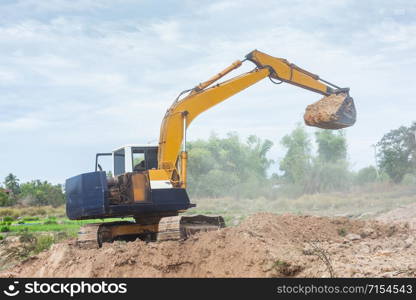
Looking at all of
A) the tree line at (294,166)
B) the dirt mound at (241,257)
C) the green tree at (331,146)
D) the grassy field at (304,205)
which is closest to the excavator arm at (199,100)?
the dirt mound at (241,257)

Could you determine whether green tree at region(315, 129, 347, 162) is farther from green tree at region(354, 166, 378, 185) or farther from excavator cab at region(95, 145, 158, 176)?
excavator cab at region(95, 145, 158, 176)

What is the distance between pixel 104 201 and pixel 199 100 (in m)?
3.65

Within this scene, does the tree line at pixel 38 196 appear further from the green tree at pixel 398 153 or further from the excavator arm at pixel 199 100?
the excavator arm at pixel 199 100

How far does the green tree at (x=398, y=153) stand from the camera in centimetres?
4556

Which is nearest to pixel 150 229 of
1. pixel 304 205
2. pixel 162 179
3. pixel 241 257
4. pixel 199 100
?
pixel 162 179

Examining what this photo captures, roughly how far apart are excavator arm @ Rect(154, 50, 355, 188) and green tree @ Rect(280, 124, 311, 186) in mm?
33729

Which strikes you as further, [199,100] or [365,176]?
[365,176]

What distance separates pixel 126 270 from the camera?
36.0 feet

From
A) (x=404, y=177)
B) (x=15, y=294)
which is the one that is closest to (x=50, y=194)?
(x=404, y=177)

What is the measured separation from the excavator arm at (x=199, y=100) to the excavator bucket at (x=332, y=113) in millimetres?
657

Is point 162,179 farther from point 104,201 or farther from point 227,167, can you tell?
point 227,167

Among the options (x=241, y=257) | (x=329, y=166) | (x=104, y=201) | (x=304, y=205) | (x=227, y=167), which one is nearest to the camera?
(x=241, y=257)

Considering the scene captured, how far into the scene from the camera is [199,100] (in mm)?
14344

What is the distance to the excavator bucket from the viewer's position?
49.8ft
